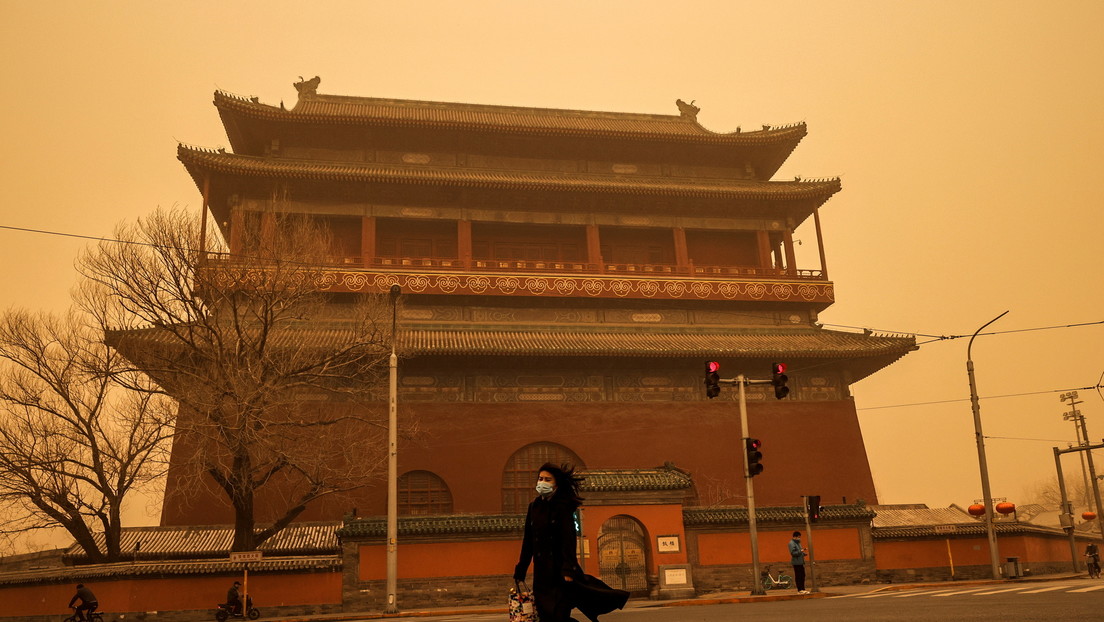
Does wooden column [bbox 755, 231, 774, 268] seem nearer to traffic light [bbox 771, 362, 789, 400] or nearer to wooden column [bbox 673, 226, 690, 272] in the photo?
wooden column [bbox 673, 226, 690, 272]

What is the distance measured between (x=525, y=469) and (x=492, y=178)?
8.28 m

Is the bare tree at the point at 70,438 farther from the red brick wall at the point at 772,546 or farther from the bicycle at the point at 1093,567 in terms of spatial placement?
the bicycle at the point at 1093,567

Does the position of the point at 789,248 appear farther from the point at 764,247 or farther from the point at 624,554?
the point at 624,554

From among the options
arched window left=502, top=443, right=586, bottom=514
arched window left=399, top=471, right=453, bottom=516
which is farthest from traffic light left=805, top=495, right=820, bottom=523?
arched window left=399, top=471, right=453, bottom=516

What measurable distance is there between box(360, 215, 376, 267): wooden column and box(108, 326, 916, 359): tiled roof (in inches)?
91.0

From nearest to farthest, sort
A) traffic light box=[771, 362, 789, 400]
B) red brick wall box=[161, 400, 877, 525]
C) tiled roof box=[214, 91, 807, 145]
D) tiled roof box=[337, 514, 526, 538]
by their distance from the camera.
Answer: traffic light box=[771, 362, 789, 400] → tiled roof box=[337, 514, 526, 538] → red brick wall box=[161, 400, 877, 525] → tiled roof box=[214, 91, 807, 145]

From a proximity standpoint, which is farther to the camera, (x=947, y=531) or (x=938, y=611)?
(x=947, y=531)

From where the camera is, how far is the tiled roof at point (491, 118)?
1033 inches

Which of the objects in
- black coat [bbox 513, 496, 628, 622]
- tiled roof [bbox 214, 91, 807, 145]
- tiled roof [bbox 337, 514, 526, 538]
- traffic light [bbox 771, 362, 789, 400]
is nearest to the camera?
black coat [bbox 513, 496, 628, 622]

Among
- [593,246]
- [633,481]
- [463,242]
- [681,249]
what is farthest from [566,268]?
[633,481]

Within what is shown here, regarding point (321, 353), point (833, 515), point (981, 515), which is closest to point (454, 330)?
point (321, 353)

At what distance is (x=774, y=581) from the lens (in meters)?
19.2

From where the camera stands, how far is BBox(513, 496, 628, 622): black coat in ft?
18.7

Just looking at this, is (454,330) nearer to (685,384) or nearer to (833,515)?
(685,384)
